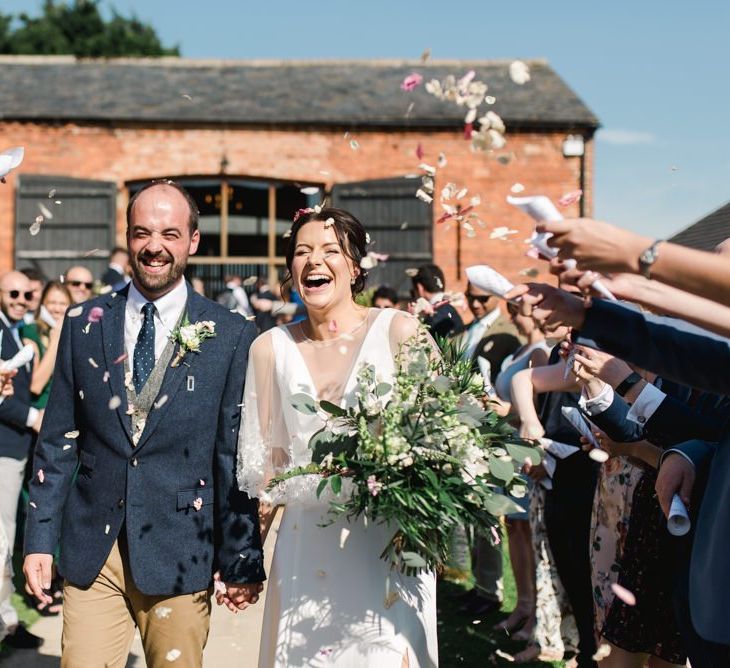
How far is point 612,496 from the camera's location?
3.85m

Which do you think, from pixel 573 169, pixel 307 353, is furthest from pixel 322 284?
pixel 573 169

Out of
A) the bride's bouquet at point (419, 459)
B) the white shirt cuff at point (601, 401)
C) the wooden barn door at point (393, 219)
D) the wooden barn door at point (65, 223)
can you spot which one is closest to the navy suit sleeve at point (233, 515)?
the bride's bouquet at point (419, 459)

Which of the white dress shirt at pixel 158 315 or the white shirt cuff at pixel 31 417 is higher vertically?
the white dress shirt at pixel 158 315

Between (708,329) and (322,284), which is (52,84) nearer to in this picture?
(322,284)

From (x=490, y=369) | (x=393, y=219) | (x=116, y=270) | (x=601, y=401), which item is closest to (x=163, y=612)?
(x=601, y=401)

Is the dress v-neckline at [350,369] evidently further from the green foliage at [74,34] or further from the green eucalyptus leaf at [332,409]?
the green foliage at [74,34]

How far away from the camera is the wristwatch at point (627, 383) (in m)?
3.14

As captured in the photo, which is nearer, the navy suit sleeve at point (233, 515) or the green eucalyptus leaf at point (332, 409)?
the green eucalyptus leaf at point (332, 409)

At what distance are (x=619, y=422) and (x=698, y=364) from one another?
1.32 meters

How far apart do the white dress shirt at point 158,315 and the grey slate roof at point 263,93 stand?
1230 cm

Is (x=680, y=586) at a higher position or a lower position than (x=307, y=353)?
lower

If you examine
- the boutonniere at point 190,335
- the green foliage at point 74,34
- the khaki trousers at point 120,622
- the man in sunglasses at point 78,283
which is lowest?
the khaki trousers at point 120,622

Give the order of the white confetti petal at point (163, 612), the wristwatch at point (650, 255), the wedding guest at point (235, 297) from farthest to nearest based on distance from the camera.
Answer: the wedding guest at point (235, 297) → the white confetti petal at point (163, 612) → the wristwatch at point (650, 255)

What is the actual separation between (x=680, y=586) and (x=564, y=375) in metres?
1.98
